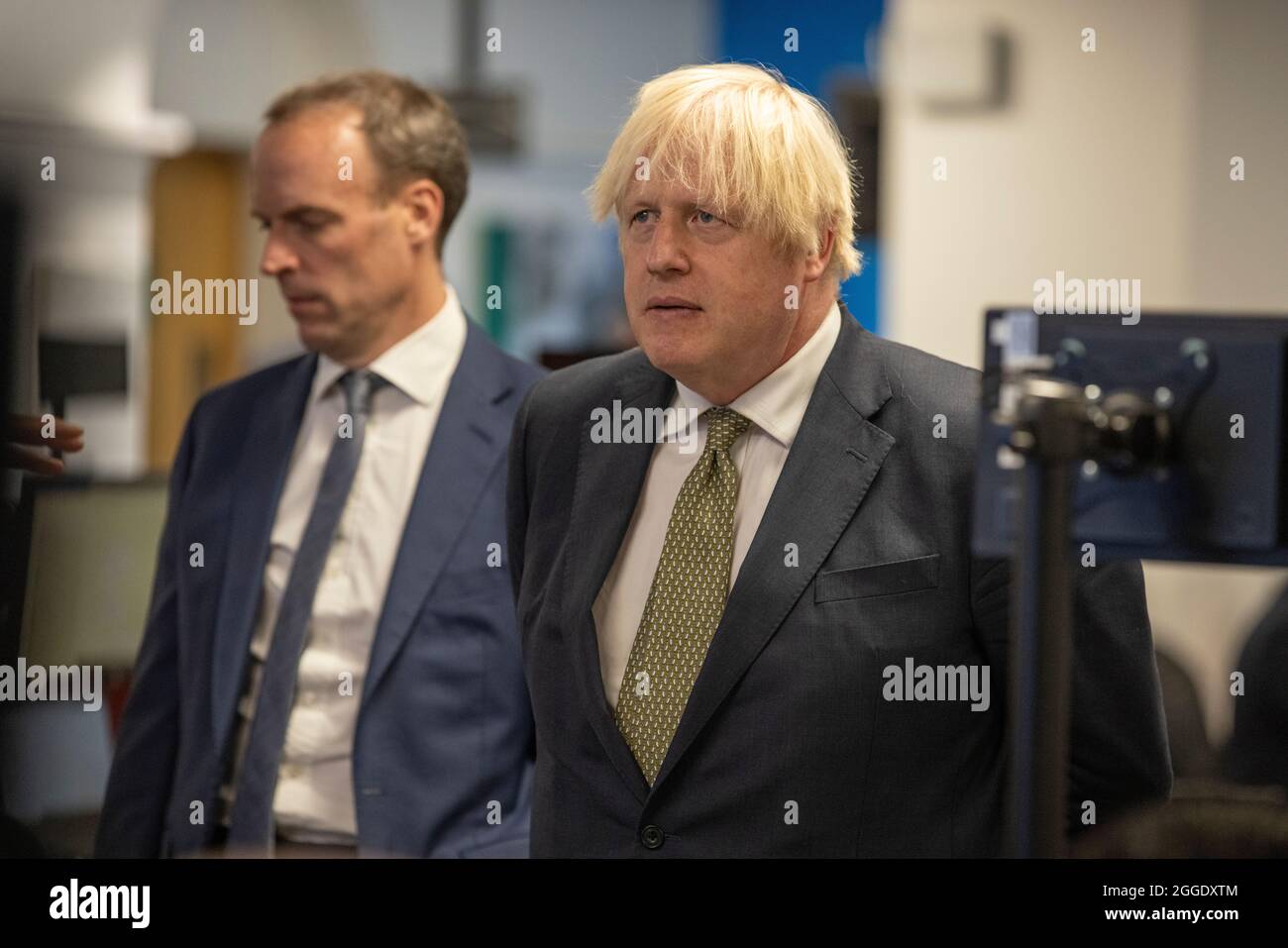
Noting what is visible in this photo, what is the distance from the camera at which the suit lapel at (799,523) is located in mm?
1636

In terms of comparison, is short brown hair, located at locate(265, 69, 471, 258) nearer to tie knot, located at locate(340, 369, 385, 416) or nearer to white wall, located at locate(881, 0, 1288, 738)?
tie knot, located at locate(340, 369, 385, 416)

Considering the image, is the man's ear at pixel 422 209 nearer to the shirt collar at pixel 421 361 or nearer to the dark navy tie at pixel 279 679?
the shirt collar at pixel 421 361

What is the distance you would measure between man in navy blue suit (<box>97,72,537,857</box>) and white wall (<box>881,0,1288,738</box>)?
1446mm

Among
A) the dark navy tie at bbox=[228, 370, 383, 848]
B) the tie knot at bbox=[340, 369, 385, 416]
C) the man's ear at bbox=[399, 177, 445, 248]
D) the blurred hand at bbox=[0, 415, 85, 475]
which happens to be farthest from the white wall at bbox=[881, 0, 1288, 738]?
the blurred hand at bbox=[0, 415, 85, 475]

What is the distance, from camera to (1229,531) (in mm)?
1431

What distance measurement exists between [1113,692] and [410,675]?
90cm

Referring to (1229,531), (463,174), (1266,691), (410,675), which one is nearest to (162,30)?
(463,174)

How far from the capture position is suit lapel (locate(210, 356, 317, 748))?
197 centimetres

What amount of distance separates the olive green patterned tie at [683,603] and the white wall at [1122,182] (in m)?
1.48

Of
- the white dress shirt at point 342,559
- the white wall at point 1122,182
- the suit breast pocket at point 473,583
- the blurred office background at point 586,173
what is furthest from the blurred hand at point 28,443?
the white wall at point 1122,182

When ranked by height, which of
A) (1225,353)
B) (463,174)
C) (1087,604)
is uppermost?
(463,174)

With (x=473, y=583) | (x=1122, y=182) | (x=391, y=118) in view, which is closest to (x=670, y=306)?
(x=473, y=583)

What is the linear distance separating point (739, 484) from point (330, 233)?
2.41 feet
